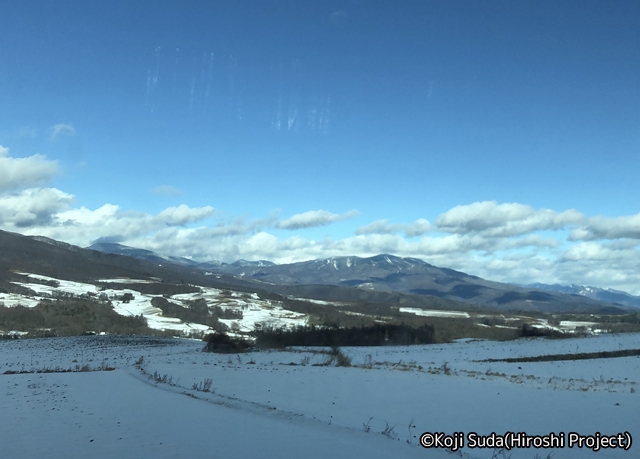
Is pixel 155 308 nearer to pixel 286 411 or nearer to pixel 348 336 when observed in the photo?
pixel 348 336

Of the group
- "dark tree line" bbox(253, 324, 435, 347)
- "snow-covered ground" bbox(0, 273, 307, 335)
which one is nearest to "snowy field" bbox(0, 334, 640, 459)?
"dark tree line" bbox(253, 324, 435, 347)

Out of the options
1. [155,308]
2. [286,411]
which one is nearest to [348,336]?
[286,411]

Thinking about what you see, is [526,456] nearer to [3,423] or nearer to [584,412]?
[584,412]

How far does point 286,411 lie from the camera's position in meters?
14.9

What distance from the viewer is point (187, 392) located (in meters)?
18.4

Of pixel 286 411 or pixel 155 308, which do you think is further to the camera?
pixel 155 308

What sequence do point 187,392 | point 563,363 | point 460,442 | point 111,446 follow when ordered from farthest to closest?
point 563,363, point 187,392, point 460,442, point 111,446

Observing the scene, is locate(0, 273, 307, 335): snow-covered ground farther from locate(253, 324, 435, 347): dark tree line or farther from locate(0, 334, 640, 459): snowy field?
locate(0, 334, 640, 459): snowy field

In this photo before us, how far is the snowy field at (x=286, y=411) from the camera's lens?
1092 centimetres

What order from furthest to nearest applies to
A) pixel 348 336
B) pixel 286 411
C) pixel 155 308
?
pixel 155 308 → pixel 348 336 → pixel 286 411

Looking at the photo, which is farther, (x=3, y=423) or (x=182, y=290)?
(x=182, y=290)

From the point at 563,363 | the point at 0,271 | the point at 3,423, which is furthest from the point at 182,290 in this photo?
the point at 3,423

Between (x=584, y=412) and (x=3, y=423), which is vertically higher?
(x=584, y=412)

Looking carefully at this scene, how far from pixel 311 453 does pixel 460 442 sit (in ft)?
12.7
